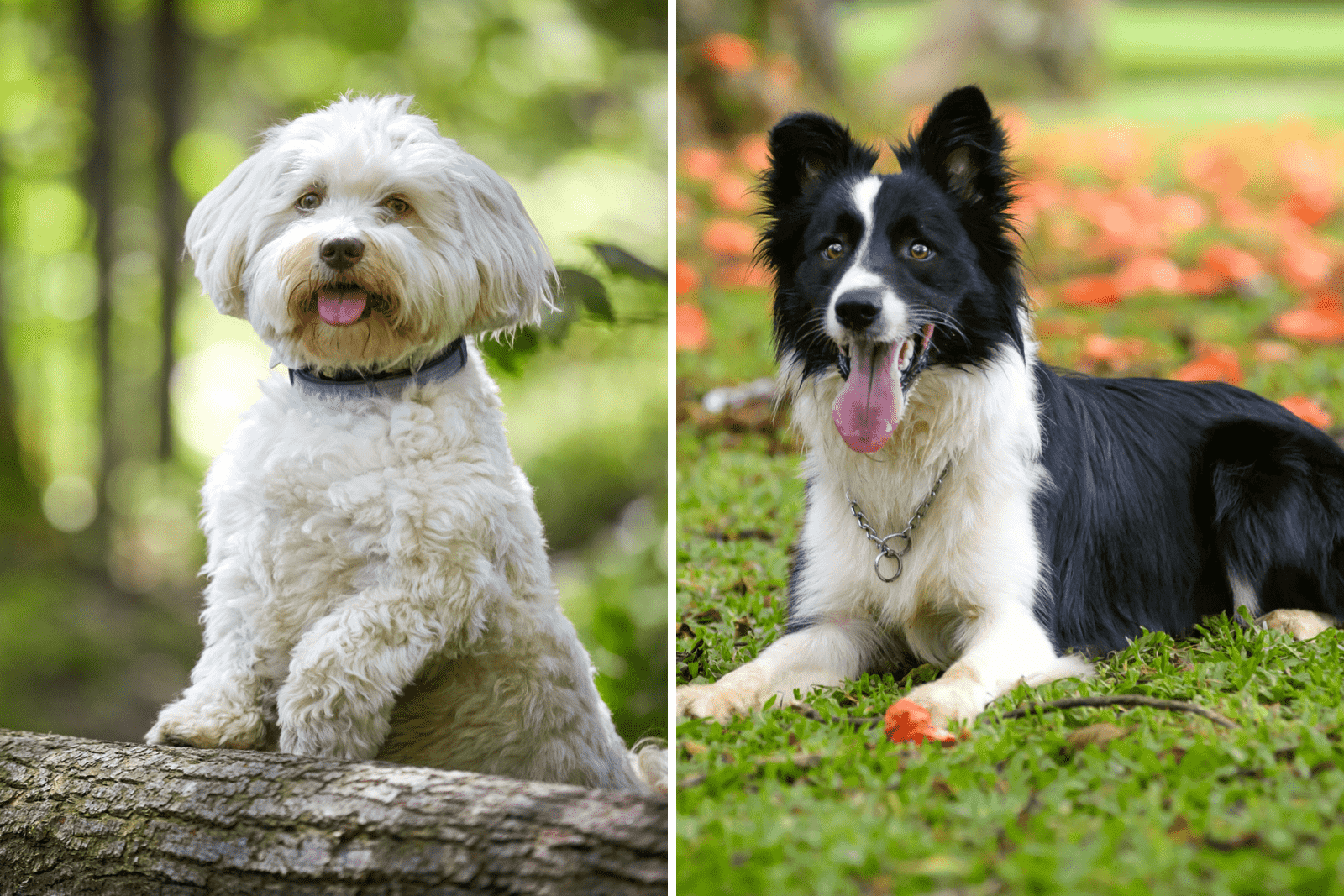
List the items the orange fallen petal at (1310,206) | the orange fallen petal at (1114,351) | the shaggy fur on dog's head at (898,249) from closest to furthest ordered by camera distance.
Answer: the shaggy fur on dog's head at (898,249) → the orange fallen petal at (1114,351) → the orange fallen petal at (1310,206)

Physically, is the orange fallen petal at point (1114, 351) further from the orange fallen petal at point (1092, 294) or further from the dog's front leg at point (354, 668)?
the dog's front leg at point (354, 668)

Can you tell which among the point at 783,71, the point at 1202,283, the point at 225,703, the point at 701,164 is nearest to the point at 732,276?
the point at 701,164

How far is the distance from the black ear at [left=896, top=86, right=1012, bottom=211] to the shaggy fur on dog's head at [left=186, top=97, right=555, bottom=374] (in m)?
1.04

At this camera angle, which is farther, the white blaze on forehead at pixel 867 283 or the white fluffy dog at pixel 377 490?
the white blaze on forehead at pixel 867 283

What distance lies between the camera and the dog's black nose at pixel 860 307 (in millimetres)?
2256

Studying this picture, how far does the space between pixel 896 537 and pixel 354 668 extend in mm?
1300

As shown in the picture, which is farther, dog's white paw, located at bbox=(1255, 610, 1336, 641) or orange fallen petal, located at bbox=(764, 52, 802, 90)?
orange fallen petal, located at bbox=(764, 52, 802, 90)

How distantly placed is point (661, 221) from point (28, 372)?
399 centimetres

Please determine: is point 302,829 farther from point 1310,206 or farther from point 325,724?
point 1310,206

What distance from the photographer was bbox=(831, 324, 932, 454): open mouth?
2381mm

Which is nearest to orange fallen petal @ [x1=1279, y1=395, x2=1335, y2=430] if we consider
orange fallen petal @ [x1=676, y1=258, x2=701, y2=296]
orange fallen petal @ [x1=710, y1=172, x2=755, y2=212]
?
orange fallen petal @ [x1=676, y1=258, x2=701, y2=296]

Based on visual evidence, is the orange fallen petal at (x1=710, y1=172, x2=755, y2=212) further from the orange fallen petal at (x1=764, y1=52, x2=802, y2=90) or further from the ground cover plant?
the orange fallen petal at (x1=764, y1=52, x2=802, y2=90)

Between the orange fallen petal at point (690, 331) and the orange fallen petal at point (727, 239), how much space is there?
752 mm

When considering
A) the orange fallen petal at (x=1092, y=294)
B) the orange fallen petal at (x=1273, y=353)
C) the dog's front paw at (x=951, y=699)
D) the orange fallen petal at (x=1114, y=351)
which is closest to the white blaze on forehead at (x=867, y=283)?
the dog's front paw at (x=951, y=699)
